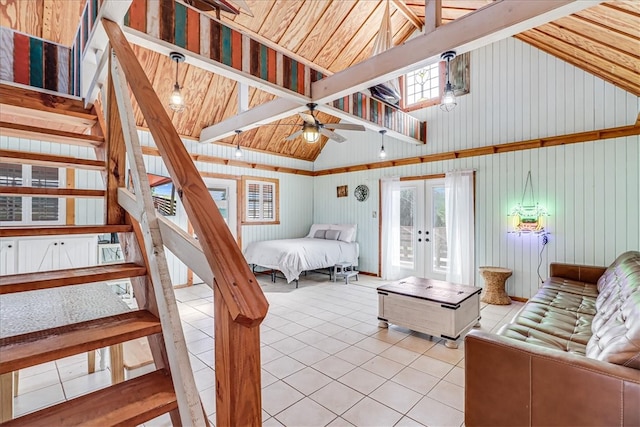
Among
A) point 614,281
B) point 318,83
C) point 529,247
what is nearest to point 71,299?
point 318,83

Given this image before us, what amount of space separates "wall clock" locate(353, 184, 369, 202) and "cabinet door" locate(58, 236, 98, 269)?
5057mm

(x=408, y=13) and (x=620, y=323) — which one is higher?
(x=408, y=13)

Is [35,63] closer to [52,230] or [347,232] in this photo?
[52,230]

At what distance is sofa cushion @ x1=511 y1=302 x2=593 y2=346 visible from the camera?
2.41 m

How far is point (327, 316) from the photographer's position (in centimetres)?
429

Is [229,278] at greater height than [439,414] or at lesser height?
greater

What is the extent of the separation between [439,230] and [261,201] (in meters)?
3.97

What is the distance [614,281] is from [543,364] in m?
2.06

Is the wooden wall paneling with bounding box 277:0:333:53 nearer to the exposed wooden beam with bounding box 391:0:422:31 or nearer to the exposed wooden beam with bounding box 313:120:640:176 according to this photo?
the exposed wooden beam with bounding box 391:0:422:31

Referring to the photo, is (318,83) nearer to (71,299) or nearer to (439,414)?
(71,299)

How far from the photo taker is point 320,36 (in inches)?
205

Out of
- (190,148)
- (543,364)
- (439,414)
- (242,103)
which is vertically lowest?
(439,414)

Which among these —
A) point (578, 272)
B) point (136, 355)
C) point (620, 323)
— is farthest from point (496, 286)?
point (136, 355)

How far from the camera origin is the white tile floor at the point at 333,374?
2244 mm
